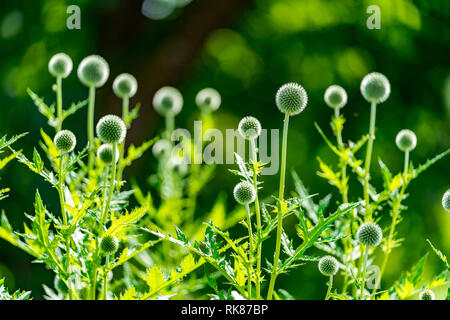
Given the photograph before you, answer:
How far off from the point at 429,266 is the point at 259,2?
5.04 feet

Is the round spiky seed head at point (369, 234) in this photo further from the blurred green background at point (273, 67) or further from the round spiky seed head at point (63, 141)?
the blurred green background at point (273, 67)

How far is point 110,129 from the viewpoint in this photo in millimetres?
596

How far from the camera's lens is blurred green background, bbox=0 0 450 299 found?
2201 millimetres

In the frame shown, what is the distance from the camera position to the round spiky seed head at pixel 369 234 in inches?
22.4

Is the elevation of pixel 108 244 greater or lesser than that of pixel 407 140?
lesser

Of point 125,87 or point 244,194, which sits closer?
point 244,194

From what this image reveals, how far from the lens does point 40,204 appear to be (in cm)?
52

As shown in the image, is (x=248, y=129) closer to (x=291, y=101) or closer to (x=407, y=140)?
(x=291, y=101)

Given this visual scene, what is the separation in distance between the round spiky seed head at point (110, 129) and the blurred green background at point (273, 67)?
142cm

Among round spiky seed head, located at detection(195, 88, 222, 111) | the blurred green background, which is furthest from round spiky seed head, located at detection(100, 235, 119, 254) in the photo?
the blurred green background

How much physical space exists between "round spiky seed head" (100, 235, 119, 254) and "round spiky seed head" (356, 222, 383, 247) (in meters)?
0.26

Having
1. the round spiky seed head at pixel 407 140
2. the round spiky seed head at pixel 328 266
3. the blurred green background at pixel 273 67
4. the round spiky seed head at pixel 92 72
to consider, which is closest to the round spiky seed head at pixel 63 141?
the round spiky seed head at pixel 92 72

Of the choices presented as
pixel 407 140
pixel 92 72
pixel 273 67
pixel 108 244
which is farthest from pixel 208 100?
pixel 273 67

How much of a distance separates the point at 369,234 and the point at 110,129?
0.30m
